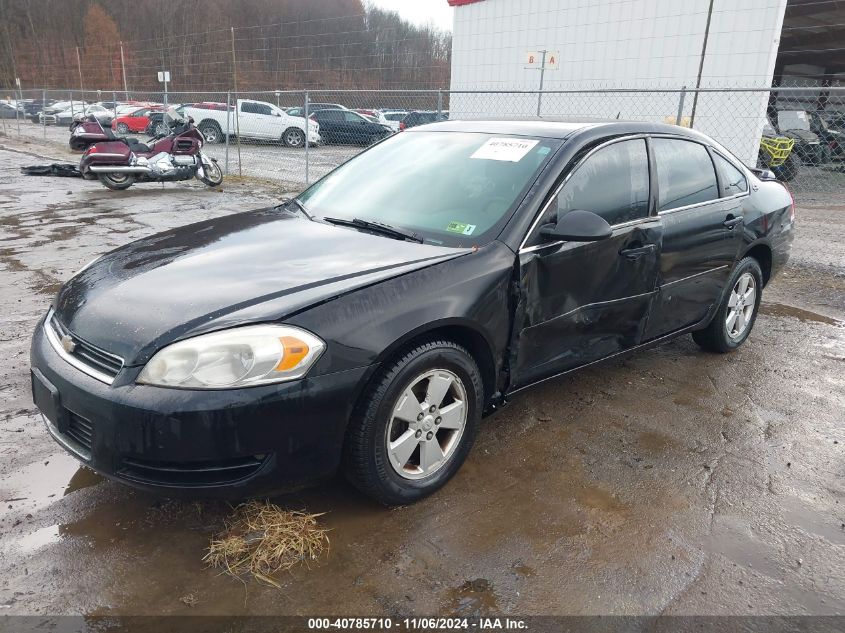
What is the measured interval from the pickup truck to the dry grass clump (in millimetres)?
20146

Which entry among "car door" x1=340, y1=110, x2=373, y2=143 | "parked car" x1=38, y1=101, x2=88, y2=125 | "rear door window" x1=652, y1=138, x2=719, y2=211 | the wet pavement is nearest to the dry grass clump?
the wet pavement

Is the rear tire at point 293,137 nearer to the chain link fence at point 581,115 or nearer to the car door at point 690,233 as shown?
the chain link fence at point 581,115

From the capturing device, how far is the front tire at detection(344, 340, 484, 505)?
246 cm

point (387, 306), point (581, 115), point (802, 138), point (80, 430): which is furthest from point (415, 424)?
point (802, 138)

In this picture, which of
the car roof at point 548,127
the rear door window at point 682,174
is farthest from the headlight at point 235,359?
the rear door window at point 682,174

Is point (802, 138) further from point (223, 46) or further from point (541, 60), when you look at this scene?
point (223, 46)

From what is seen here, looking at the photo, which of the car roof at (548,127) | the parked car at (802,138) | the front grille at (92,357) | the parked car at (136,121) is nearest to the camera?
the front grille at (92,357)

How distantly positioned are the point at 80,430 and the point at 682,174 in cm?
344

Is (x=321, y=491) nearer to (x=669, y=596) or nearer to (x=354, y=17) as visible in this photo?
(x=669, y=596)

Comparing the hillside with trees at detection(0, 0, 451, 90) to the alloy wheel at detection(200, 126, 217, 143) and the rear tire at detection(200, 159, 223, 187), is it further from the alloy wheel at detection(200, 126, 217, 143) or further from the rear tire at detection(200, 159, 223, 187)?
the rear tire at detection(200, 159, 223, 187)

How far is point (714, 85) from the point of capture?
13.9m

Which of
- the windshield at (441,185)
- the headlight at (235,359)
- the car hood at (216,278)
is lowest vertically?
the headlight at (235,359)

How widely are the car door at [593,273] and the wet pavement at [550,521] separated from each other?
0.50 meters

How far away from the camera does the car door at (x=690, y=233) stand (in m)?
3.70
